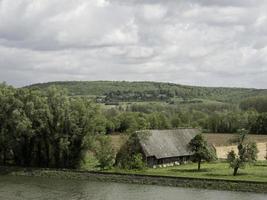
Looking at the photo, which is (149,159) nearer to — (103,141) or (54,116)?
(103,141)

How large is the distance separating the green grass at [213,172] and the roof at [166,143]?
2.83m

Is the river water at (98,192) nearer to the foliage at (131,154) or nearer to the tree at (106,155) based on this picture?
the tree at (106,155)

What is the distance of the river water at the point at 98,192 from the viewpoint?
186ft

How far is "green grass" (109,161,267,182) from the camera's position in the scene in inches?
2556

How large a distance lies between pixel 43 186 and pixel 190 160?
88.7 ft

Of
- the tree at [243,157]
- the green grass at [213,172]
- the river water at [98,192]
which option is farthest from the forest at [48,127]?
the tree at [243,157]

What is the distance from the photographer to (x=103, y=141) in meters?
76.0

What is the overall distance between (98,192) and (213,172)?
16.9 metres

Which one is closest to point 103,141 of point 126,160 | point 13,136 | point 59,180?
point 126,160

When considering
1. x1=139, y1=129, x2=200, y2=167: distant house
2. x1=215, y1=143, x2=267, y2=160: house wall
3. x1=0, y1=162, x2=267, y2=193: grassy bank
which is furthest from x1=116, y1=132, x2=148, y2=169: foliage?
x1=215, y1=143, x2=267, y2=160: house wall

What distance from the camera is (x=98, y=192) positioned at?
60.8 meters

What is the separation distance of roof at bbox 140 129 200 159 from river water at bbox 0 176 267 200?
1301cm

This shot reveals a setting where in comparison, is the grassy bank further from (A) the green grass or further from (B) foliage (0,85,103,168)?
(B) foliage (0,85,103,168)

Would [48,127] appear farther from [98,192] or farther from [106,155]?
[98,192]
